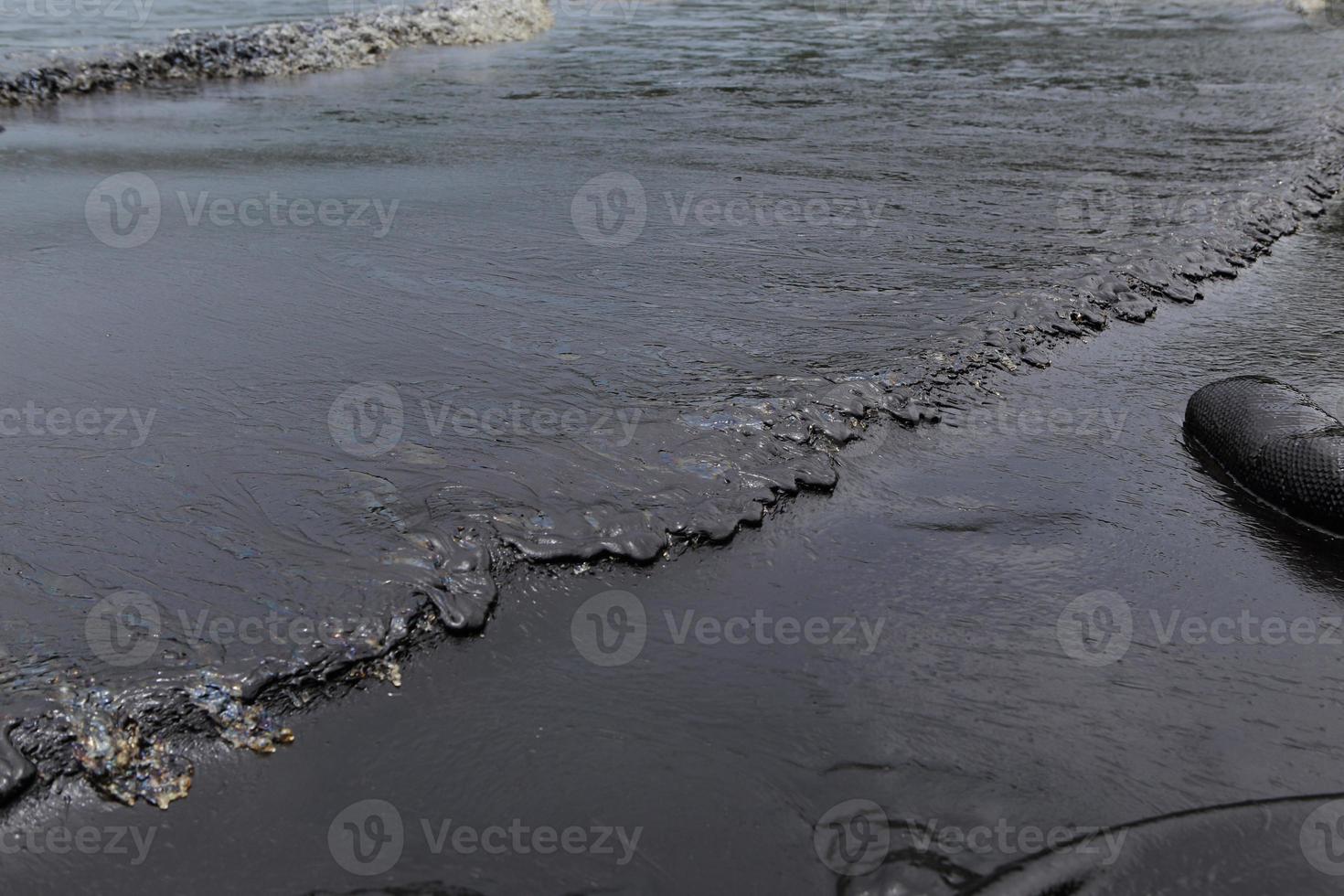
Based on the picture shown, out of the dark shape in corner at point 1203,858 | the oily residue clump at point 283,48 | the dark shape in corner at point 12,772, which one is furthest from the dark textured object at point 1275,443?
the oily residue clump at point 283,48

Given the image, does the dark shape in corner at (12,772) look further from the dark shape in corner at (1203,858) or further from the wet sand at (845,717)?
the dark shape in corner at (1203,858)

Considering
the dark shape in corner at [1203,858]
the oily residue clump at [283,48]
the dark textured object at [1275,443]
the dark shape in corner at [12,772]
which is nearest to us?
the dark shape in corner at [1203,858]

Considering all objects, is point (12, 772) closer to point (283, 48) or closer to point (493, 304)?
point (493, 304)

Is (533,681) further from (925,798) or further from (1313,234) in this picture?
(1313,234)

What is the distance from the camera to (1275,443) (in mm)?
4727

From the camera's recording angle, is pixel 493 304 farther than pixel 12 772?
Yes

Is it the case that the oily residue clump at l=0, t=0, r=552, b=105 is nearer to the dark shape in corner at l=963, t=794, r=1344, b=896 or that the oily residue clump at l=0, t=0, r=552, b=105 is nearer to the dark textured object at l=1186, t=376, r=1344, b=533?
the dark textured object at l=1186, t=376, r=1344, b=533

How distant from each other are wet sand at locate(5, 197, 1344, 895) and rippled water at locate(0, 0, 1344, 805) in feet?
1.10

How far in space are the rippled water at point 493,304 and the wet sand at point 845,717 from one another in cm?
34

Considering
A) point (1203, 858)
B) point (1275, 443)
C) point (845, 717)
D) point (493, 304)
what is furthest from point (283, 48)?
point (1203, 858)

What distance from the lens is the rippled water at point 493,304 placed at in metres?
3.98

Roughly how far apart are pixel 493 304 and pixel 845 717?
11.9 feet

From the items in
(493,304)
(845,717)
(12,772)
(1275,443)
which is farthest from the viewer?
(493,304)

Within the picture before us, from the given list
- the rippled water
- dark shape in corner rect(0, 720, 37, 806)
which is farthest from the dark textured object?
dark shape in corner rect(0, 720, 37, 806)
